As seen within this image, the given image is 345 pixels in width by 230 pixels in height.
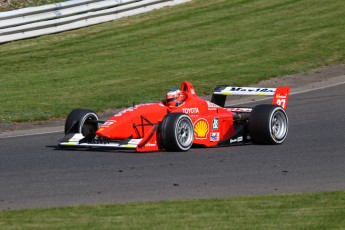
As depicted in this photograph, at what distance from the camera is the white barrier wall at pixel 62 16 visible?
24.2m

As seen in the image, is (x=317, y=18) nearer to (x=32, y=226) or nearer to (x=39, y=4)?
(x=39, y=4)

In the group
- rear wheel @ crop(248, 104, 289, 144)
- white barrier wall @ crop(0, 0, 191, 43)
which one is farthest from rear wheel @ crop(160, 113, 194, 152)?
white barrier wall @ crop(0, 0, 191, 43)

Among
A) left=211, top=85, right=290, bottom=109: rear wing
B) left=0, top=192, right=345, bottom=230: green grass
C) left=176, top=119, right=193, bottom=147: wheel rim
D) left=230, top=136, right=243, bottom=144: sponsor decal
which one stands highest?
left=211, top=85, right=290, bottom=109: rear wing

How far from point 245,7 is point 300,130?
14089mm

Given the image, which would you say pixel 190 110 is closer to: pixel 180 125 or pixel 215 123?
pixel 215 123

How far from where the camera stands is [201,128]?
13773 millimetres

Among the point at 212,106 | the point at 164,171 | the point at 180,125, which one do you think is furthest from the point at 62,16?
the point at 164,171

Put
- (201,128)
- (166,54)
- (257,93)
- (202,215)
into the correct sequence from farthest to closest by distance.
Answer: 1. (166,54)
2. (257,93)
3. (201,128)
4. (202,215)

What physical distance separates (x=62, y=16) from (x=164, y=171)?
14.2 m

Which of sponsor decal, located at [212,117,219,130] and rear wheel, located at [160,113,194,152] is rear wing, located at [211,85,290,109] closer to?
sponsor decal, located at [212,117,219,130]

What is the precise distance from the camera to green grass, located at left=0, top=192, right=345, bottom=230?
8.74 m

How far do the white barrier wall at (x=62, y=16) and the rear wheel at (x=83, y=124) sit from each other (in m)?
10.1

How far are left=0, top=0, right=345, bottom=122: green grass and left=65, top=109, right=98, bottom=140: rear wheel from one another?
2.87 metres

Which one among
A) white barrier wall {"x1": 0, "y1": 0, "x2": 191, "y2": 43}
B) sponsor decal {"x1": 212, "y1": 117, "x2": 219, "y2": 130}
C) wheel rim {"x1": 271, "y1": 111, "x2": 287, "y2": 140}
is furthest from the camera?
white barrier wall {"x1": 0, "y1": 0, "x2": 191, "y2": 43}
